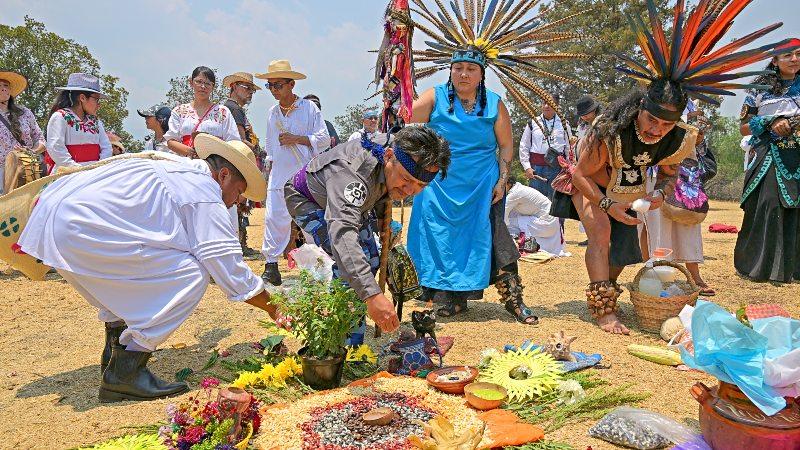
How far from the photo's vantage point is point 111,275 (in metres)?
2.99

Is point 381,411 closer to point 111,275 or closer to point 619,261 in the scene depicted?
point 111,275

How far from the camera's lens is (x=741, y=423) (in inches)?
85.4

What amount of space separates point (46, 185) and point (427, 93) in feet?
9.19

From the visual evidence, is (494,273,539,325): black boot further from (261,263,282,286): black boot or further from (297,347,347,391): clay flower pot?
(261,263,282,286): black boot

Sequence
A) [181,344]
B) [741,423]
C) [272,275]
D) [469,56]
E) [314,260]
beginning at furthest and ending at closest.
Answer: [272,275] → [469,56] → [181,344] → [314,260] → [741,423]

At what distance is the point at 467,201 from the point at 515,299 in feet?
2.89

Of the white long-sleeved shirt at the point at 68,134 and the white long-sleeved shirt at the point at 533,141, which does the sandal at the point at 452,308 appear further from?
the white long-sleeved shirt at the point at 533,141

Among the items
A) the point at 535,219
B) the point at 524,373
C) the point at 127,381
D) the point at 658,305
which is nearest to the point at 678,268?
the point at 658,305

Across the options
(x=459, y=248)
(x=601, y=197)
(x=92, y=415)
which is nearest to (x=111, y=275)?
(x=92, y=415)

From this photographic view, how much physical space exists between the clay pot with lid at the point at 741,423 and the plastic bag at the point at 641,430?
17 cm

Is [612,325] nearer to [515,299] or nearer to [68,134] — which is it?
[515,299]

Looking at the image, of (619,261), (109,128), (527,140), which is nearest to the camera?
(619,261)

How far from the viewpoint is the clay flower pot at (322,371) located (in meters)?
3.11

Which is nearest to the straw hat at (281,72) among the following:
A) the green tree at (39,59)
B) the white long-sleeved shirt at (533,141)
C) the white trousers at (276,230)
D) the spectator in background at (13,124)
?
the white trousers at (276,230)
